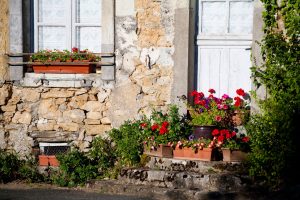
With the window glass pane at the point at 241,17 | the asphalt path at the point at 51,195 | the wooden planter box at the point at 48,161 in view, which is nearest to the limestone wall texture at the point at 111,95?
the wooden planter box at the point at 48,161

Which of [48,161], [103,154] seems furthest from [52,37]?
[103,154]

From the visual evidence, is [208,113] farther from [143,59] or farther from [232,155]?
[143,59]

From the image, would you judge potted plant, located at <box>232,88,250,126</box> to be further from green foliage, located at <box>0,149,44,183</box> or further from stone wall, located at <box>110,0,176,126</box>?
green foliage, located at <box>0,149,44,183</box>

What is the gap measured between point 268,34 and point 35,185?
413 cm

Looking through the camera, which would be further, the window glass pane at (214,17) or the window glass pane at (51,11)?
the window glass pane at (51,11)

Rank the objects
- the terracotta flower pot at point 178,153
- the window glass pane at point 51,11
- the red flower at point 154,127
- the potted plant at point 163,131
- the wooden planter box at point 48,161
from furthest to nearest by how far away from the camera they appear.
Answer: the window glass pane at point 51,11
the wooden planter box at point 48,161
the red flower at point 154,127
the potted plant at point 163,131
the terracotta flower pot at point 178,153

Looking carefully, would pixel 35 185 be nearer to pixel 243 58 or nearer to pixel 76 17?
pixel 76 17

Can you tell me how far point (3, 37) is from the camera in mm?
9117

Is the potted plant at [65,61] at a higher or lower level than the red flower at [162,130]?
higher

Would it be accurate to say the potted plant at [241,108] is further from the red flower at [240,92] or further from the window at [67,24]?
the window at [67,24]

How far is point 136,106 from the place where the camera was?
28.8 feet

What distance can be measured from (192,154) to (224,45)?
1.98 meters

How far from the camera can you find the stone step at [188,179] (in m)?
7.28

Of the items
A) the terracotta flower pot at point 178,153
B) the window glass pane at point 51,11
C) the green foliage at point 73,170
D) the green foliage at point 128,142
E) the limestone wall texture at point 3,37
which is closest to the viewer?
the terracotta flower pot at point 178,153
